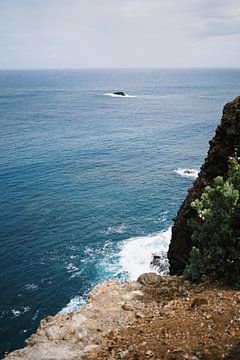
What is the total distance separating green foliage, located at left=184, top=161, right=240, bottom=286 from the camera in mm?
20391

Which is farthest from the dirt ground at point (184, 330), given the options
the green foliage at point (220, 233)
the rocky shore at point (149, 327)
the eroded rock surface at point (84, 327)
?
the green foliage at point (220, 233)

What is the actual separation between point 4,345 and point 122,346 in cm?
2551

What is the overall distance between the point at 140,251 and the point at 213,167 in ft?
72.6

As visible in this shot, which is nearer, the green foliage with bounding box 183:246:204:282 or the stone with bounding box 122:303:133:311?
the stone with bounding box 122:303:133:311

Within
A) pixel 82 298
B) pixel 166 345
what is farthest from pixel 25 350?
pixel 82 298

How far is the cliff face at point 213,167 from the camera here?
3228cm

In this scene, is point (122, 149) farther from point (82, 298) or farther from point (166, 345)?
point (166, 345)

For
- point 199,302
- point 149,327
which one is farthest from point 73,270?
point 149,327

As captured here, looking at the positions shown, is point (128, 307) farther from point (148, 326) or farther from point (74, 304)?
point (74, 304)

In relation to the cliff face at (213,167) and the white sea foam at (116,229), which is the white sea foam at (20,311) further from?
the white sea foam at (116,229)

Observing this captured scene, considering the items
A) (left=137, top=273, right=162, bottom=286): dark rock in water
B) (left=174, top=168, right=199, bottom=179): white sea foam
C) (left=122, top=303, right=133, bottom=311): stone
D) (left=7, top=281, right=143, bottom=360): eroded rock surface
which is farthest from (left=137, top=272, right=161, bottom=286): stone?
(left=174, top=168, right=199, bottom=179): white sea foam

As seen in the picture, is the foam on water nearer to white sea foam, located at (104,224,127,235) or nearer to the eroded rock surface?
white sea foam, located at (104,224,127,235)

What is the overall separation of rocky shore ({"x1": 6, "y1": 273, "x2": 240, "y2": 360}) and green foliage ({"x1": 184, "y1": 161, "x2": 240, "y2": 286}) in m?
1.12

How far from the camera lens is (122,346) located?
1555cm
